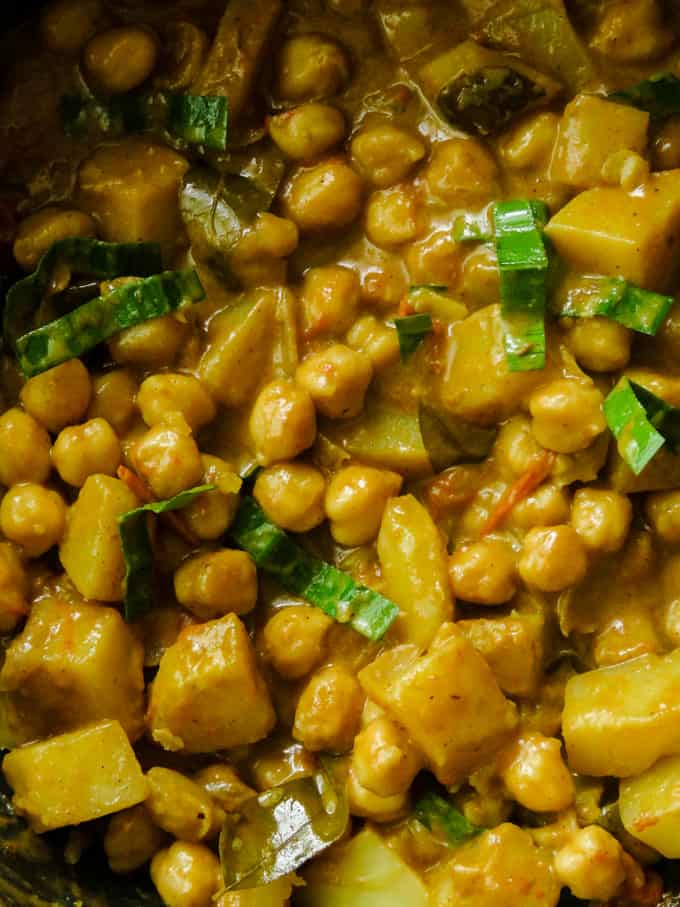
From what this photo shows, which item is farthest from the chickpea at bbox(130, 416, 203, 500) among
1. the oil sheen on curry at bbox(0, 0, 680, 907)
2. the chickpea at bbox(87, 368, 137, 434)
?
the chickpea at bbox(87, 368, 137, 434)

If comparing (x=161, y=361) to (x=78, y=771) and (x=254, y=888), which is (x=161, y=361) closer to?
(x=78, y=771)

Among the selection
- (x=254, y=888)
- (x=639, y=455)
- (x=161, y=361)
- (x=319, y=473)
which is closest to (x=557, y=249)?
(x=639, y=455)

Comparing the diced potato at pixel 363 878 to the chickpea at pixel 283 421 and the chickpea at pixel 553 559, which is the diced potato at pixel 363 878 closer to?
→ the chickpea at pixel 553 559

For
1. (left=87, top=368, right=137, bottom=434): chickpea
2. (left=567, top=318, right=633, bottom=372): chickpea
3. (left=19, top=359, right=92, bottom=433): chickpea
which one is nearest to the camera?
(left=567, top=318, right=633, bottom=372): chickpea

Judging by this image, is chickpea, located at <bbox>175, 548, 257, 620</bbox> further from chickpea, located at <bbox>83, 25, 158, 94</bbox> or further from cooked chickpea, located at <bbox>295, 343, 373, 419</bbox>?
chickpea, located at <bbox>83, 25, 158, 94</bbox>

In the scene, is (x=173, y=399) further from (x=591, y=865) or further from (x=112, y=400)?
(x=591, y=865)

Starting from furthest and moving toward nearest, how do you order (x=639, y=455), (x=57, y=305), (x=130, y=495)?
(x=57, y=305), (x=130, y=495), (x=639, y=455)

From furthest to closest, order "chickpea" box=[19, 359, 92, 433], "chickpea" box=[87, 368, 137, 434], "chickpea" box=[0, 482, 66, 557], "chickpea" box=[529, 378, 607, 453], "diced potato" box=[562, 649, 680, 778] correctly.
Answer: "chickpea" box=[87, 368, 137, 434], "chickpea" box=[19, 359, 92, 433], "chickpea" box=[0, 482, 66, 557], "chickpea" box=[529, 378, 607, 453], "diced potato" box=[562, 649, 680, 778]
